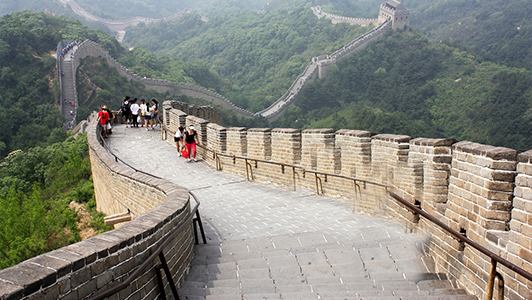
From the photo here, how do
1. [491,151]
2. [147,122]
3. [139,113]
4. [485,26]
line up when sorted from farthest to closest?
[485,26] < [139,113] < [147,122] < [491,151]

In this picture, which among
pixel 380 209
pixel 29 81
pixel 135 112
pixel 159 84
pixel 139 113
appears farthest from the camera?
pixel 159 84

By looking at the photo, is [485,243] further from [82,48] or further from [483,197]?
[82,48]

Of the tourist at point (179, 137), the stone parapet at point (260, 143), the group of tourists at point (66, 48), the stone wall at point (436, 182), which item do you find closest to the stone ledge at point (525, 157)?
the stone wall at point (436, 182)

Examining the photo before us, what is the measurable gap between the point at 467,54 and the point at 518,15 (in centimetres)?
2836

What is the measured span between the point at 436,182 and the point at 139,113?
14443 mm

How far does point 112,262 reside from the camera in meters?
3.64

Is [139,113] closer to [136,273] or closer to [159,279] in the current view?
[159,279]

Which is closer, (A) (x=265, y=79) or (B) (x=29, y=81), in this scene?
(B) (x=29, y=81)

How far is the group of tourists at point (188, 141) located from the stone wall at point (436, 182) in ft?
9.11

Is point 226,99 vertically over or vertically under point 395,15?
under

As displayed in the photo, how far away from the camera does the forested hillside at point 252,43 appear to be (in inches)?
3396

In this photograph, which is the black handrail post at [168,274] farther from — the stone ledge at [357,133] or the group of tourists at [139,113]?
the group of tourists at [139,113]

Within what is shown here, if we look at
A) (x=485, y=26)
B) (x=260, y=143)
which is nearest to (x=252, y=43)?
(x=485, y=26)

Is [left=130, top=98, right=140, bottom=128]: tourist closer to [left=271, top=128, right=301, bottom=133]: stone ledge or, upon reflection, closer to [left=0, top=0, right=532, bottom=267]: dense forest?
[left=0, top=0, right=532, bottom=267]: dense forest
